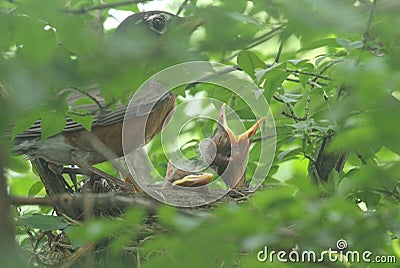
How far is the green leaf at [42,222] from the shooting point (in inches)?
68.9

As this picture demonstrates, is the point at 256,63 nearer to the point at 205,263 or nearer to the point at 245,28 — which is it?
the point at 245,28

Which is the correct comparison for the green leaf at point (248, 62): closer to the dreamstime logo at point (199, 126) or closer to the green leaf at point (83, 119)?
the dreamstime logo at point (199, 126)

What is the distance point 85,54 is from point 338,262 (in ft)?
1.88

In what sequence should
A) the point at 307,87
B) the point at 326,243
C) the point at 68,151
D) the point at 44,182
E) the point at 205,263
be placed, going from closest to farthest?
the point at 205,263 < the point at 326,243 < the point at 307,87 < the point at 44,182 < the point at 68,151

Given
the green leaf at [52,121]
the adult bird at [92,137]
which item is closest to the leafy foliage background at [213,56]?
the green leaf at [52,121]

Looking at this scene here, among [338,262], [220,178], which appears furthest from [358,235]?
[220,178]

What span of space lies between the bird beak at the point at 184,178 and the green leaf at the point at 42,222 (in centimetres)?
85

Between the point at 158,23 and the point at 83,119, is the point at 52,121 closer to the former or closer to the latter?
the point at 83,119

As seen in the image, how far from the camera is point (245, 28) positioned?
1.26 m

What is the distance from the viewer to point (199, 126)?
2.79 metres
